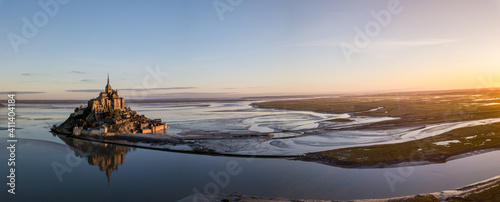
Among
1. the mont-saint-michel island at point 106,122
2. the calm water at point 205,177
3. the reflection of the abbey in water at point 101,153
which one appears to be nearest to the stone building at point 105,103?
the mont-saint-michel island at point 106,122

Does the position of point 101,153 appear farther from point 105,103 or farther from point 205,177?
point 105,103

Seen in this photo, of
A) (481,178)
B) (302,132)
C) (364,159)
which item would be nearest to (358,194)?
(364,159)

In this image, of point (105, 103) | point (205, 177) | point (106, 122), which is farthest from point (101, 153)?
point (105, 103)

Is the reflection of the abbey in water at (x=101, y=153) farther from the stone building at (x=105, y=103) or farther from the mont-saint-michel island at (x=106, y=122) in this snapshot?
the stone building at (x=105, y=103)

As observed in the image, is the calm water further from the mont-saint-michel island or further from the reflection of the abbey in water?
the mont-saint-michel island

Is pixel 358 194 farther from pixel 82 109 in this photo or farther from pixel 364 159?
pixel 82 109

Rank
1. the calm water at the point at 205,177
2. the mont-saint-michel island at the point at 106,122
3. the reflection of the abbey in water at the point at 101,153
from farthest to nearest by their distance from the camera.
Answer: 1. the mont-saint-michel island at the point at 106,122
2. the reflection of the abbey in water at the point at 101,153
3. the calm water at the point at 205,177
